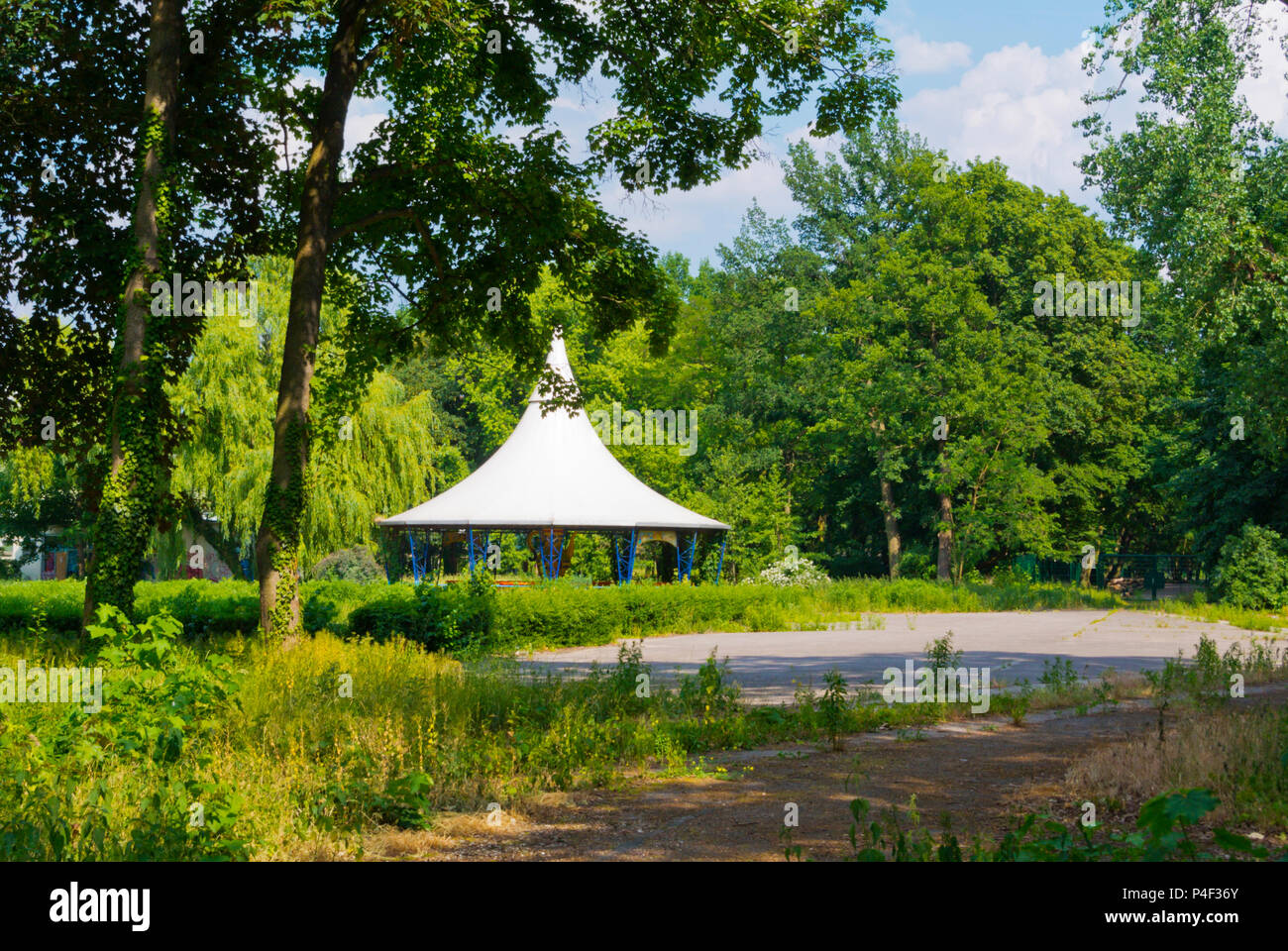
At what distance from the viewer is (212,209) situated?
15.9 metres

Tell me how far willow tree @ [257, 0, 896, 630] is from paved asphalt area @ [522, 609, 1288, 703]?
5030mm

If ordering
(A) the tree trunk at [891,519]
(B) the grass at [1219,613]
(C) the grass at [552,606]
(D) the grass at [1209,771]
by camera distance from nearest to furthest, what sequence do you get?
(D) the grass at [1209,771], (C) the grass at [552,606], (B) the grass at [1219,613], (A) the tree trunk at [891,519]

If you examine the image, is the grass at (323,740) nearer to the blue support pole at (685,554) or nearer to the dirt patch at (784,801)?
the dirt patch at (784,801)

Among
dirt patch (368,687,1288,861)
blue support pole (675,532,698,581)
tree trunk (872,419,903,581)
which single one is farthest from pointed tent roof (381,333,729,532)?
dirt patch (368,687,1288,861)

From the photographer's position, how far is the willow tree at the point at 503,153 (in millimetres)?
13797

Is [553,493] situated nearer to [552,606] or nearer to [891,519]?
[552,606]

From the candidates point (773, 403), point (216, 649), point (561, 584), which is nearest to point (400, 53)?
point (216, 649)

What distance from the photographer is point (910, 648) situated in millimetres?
19109

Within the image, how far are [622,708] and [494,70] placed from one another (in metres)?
9.65

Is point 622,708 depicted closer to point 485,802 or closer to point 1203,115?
point 485,802

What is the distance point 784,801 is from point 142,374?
9.46 meters

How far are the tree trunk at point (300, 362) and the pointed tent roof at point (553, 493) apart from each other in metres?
11.5

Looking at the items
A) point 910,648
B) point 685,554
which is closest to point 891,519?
point 685,554

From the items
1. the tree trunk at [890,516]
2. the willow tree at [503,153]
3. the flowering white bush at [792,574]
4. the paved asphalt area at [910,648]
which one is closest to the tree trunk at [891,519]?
the tree trunk at [890,516]
